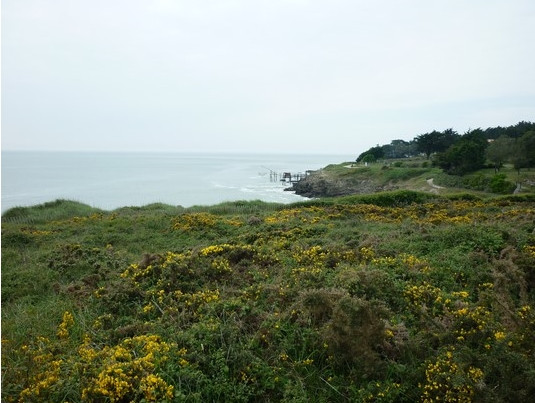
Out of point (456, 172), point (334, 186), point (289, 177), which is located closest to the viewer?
point (456, 172)

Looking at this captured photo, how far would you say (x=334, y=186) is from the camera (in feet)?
187

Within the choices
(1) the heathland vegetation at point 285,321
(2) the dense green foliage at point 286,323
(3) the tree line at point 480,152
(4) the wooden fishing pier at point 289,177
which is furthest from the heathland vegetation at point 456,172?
(2) the dense green foliage at point 286,323

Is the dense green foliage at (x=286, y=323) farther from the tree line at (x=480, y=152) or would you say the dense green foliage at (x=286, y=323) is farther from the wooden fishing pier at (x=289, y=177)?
the wooden fishing pier at (x=289, y=177)

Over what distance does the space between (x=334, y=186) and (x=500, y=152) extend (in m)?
21.9

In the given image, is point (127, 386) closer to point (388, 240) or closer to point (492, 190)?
point (388, 240)

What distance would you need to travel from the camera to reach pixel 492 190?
36188mm

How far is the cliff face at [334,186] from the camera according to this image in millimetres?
53250

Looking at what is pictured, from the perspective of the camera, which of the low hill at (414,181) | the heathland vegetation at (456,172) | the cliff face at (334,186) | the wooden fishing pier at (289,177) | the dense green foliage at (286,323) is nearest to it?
the dense green foliage at (286,323)

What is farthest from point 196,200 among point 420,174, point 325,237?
point 325,237

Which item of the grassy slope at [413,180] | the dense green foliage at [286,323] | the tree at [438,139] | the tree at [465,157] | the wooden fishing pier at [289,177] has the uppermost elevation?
the tree at [438,139]

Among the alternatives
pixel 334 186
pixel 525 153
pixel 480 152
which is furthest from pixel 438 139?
pixel 525 153

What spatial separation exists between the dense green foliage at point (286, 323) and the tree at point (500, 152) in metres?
A: 38.5

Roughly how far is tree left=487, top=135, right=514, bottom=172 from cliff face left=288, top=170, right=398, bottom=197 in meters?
11.6

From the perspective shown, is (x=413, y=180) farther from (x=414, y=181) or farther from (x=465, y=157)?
(x=465, y=157)
